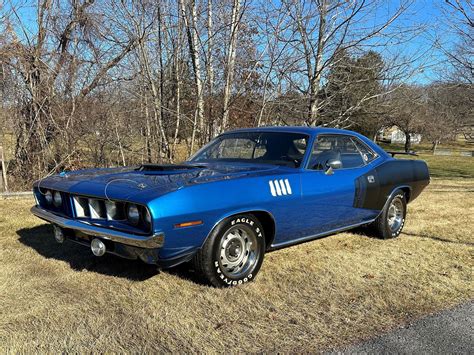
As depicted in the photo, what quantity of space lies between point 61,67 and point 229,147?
635cm

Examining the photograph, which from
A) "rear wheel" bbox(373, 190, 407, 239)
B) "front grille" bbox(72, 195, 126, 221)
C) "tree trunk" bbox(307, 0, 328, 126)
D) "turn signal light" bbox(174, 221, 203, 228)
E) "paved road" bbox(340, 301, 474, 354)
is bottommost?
"paved road" bbox(340, 301, 474, 354)

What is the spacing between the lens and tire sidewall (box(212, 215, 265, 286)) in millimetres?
3629

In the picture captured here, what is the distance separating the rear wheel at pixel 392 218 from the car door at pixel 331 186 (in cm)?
30

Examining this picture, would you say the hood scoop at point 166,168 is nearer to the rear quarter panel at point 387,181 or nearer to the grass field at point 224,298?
the grass field at point 224,298

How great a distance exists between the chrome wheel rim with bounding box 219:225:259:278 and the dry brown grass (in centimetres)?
19

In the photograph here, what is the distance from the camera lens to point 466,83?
1354cm

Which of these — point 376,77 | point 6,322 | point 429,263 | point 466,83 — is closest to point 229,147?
point 429,263

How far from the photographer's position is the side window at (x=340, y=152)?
4637mm

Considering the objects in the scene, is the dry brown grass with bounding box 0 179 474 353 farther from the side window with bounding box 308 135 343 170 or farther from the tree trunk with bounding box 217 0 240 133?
the tree trunk with bounding box 217 0 240 133

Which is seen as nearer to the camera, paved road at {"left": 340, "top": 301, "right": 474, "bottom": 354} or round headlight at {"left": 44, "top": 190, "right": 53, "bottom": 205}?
paved road at {"left": 340, "top": 301, "right": 474, "bottom": 354}

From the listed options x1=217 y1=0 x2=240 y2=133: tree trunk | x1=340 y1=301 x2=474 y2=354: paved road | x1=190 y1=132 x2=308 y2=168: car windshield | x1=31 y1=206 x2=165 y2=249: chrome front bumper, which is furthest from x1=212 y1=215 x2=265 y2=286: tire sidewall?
x1=217 y1=0 x2=240 y2=133: tree trunk

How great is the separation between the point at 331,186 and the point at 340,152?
0.80 m

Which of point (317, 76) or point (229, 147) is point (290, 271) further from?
point (317, 76)

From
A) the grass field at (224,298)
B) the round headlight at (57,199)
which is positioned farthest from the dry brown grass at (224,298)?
the round headlight at (57,199)
